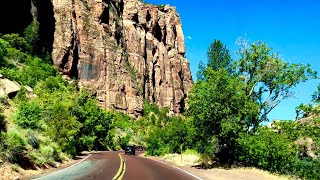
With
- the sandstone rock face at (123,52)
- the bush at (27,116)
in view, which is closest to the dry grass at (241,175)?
the bush at (27,116)

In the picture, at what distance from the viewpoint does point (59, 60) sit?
9719cm

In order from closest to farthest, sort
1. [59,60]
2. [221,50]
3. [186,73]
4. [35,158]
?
[35,158] → [221,50] → [59,60] → [186,73]

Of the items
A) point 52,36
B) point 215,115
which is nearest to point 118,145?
point 52,36

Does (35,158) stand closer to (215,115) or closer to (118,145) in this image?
(215,115)

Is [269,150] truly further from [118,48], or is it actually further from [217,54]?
[118,48]

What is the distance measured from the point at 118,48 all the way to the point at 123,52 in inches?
95.9

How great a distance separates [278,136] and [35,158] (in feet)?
50.1

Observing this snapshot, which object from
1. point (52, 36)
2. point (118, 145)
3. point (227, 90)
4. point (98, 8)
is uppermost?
point (98, 8)

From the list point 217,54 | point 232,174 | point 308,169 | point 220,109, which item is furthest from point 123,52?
point 232,174

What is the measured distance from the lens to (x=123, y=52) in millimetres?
121438

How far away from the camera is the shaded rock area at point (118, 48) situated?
9938cm

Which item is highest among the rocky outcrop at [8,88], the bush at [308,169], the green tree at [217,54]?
the green tree at [217,54]

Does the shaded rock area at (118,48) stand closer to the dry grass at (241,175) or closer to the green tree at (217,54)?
the green tree at (217,54)

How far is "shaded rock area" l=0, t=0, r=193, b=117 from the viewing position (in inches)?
3912
